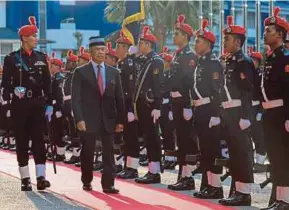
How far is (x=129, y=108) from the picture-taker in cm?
1165

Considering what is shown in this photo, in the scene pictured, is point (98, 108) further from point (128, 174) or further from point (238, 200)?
point (238, 200)

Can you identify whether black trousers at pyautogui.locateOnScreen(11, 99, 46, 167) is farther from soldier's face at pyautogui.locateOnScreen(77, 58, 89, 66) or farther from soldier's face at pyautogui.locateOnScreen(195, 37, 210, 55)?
soldier's face at pyautogui.locateOnScreen(77, 58, 89, 66)

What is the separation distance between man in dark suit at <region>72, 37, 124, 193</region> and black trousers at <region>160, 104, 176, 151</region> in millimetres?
3676

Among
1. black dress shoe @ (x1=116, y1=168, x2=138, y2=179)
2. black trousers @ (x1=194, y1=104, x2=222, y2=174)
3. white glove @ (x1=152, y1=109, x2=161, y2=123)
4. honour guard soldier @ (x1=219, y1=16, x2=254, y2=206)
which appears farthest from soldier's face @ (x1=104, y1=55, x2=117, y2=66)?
honour guard soldier @ (x1=219, y1=16, x2=254, y2=206)

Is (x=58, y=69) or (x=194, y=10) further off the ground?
(x=194, y=10)

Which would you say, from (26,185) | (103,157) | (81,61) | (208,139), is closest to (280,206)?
(208,139)

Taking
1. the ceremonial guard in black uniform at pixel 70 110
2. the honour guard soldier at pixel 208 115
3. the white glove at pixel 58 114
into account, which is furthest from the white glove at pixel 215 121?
the white glove at pixel 58 114

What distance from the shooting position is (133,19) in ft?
51.1

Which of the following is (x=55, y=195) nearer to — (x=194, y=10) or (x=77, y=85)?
(x=77, y=85)

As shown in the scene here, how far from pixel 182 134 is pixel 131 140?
65.4 inches

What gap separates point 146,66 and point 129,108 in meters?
1.17

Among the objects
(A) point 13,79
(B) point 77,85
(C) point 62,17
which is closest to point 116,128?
(B) point 77,85

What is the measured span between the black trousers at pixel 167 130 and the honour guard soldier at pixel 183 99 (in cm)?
326

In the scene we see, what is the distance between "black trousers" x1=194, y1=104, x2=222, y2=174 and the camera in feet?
29.6
